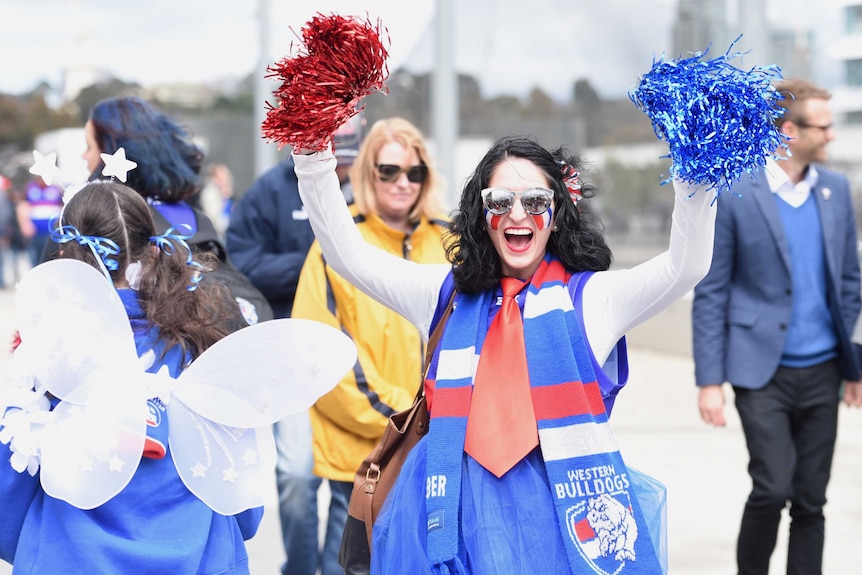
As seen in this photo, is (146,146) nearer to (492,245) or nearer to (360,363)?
(360,363)

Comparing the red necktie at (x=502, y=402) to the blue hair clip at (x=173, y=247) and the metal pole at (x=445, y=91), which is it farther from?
the metal pole at (x=445, y=91)

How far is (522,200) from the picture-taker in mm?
2945

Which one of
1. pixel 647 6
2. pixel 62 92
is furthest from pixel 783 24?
pixel 62 92

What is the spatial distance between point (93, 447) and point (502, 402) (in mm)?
922

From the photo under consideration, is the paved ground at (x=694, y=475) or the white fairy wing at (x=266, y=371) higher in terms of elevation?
the white fairy wing at (x=266, y=371)

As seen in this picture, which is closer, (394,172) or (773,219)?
(394,172)


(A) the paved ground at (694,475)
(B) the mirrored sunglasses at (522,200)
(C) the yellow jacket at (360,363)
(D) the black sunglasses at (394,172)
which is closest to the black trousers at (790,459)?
(A) the paved ground at (694,475)

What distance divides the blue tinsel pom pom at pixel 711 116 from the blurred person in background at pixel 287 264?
218 centimetres

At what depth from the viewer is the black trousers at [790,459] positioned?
4523 millimetres

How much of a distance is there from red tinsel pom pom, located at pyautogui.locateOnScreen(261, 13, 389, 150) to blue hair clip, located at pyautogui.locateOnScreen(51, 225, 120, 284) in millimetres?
482

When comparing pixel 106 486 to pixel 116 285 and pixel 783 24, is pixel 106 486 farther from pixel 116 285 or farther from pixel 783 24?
pixel 783 24

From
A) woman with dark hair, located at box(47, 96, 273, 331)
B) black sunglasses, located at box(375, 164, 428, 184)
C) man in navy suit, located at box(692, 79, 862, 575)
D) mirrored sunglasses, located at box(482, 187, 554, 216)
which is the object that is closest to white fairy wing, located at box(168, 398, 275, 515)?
mirrored sunglasses, located at box(482, 187, 554, 216)

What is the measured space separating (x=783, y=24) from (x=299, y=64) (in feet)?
29.2

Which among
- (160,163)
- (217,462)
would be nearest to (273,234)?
(160,163)
